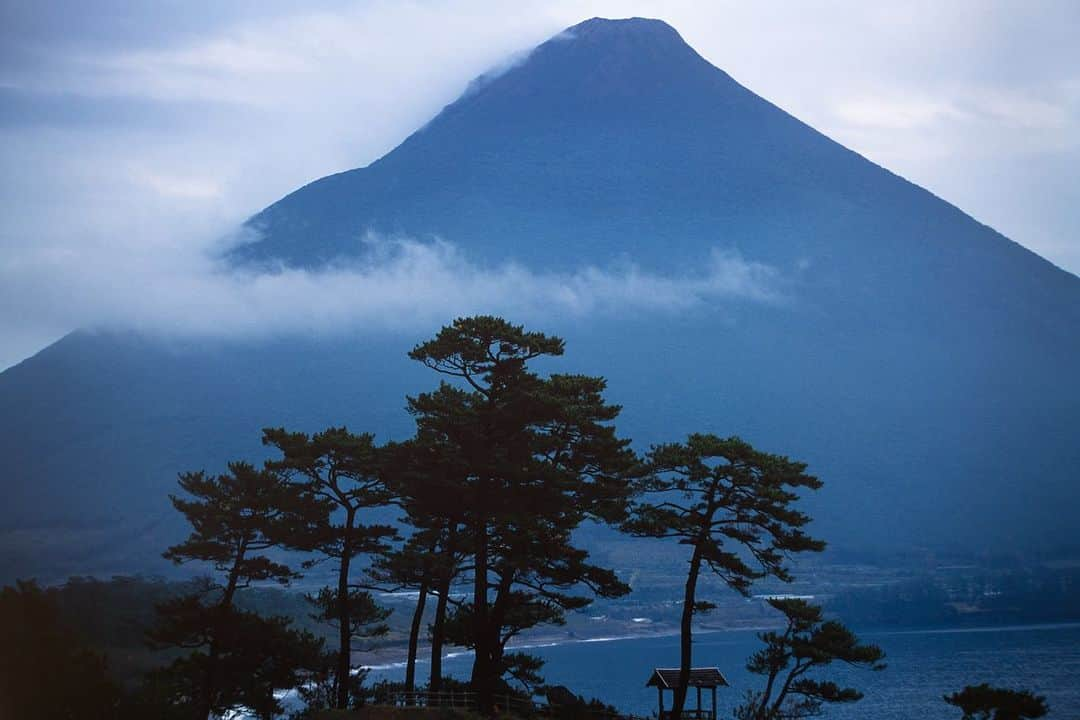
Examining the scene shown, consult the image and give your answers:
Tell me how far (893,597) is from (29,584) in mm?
174922

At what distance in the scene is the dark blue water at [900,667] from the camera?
3196 inches

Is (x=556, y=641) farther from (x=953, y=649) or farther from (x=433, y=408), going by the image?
(x=433, y=408)

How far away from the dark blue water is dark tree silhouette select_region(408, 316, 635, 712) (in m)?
38.6

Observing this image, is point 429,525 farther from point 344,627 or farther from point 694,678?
point 694,678

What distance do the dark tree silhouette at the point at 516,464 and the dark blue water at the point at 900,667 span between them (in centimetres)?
3856

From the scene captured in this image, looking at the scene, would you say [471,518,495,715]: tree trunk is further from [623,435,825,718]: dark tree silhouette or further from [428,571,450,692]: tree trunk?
[623,435,825,718]: dark tree silhouette

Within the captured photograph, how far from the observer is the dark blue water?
3196 inches

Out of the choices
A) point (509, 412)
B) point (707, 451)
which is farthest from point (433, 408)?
point (707, 451)

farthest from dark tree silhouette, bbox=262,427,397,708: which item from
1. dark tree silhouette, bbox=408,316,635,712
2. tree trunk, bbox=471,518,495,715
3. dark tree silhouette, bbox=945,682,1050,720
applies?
dark tree silhouette, bbox=945,682,1050,720

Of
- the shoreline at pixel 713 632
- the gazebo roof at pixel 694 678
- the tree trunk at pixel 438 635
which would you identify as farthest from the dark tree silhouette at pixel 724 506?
the shoreline at pixel 713 632

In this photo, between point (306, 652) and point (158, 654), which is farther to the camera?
point (158, 654)

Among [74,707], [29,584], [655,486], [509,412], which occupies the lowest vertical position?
[74,707]

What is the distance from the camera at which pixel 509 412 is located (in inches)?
1433

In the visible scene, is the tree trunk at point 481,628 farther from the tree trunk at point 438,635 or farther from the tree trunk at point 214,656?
the tree trunk at point 214,656
